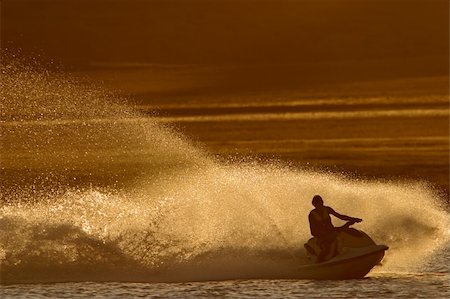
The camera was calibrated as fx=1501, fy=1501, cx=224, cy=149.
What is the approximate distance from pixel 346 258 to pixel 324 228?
2.18ft

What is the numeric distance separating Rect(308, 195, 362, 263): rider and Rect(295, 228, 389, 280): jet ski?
0.22 ft

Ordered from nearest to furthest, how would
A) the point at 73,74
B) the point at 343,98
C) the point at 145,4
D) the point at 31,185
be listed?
the point at 31,185, the point at 343,98, the point at 73,74, the point at 145,4

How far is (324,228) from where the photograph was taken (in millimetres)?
25328

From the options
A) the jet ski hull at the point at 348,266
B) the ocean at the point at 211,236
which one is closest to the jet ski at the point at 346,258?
the jet ski hull at the point at 348,266

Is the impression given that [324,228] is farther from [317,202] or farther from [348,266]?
[348,266]

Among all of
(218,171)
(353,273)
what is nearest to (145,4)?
(218,171)

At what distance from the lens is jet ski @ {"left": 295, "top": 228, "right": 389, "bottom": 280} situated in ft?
82.0

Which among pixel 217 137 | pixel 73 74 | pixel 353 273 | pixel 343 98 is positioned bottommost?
pixel 353 273

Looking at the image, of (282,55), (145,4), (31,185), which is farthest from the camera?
(145,4)

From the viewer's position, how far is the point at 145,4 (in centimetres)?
10350

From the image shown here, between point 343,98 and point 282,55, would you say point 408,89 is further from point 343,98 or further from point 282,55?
point 282,55

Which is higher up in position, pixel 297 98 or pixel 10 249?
pixel 297 98

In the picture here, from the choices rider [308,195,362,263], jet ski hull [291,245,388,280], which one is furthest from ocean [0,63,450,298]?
rider [308,195,362,263]

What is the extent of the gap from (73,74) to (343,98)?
1802 centimetres
